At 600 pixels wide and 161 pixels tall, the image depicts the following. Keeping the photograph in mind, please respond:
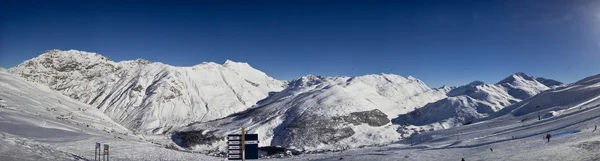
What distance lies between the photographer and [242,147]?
3061cm

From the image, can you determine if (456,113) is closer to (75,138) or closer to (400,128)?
(400,128)

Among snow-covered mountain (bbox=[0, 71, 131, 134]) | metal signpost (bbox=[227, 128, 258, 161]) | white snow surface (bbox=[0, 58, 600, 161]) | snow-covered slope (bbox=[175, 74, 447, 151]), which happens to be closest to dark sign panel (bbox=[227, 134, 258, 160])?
metal signpost (bbox=[227, 128, 258, 161])

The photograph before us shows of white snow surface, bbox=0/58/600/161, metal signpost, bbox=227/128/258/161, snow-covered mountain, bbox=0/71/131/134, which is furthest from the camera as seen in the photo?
snow-covered mountain, bbox=0/71/131/134

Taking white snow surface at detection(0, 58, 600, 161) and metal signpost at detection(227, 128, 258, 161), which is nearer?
metal signpost at detection(227, 128, 258, 161)

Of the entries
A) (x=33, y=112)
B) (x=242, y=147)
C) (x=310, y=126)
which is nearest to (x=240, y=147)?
(x=242, y=147)

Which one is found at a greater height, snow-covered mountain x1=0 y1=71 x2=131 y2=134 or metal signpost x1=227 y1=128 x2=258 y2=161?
snow-covered mountain x1=0 y1=71 x2=131 y2=134

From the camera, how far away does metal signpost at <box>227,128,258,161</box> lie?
3067cm

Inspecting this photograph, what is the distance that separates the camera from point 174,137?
14250 centimetres

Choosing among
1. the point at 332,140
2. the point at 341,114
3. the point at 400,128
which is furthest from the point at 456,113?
the point at 332,140

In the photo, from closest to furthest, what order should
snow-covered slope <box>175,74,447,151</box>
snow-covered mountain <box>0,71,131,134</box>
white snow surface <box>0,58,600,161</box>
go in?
white snow surface <box>0,58,600,161</box> → snow-covered mountain <box>0,71,131,134</box> → snow-covered slope <box>175,74,447,151</box>

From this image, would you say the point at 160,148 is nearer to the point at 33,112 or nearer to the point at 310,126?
the point at 33,112

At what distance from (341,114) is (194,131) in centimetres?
6597

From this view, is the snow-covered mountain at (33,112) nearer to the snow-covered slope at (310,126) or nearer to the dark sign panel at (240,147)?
the snow-covered slope at (310,126)

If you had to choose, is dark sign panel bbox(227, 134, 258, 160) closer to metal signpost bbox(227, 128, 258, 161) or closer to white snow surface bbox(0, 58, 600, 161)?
metal signpost bbox(227, 128, 258, 161)
